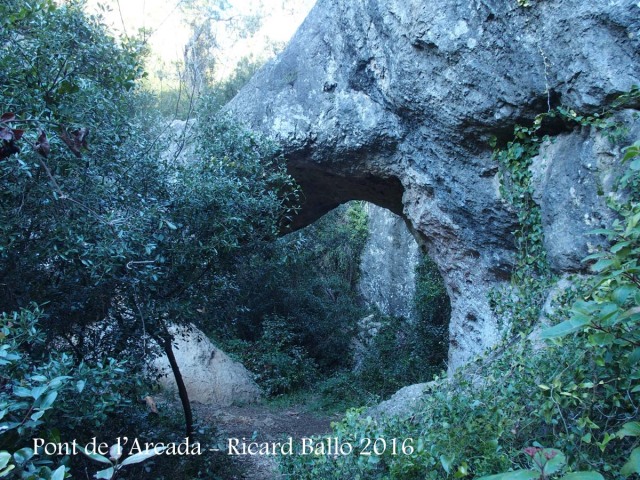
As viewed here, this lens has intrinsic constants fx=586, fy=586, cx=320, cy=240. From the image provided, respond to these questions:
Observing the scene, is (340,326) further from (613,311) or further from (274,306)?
(613,311)

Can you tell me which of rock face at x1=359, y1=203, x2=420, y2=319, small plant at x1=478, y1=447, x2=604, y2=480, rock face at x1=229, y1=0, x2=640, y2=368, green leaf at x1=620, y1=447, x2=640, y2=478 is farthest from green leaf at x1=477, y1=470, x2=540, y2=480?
rock face at x1=359, y1=203, x2=420, y2=319

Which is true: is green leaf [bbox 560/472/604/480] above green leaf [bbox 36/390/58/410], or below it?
below

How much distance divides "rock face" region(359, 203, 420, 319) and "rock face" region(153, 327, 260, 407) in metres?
4.09

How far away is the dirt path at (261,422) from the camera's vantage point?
22.7ft

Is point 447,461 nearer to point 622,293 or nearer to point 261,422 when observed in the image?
point 622,293

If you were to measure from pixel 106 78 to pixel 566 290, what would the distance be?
12.7ft

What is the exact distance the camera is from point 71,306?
4.19 m

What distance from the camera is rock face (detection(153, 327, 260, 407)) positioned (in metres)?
8.77

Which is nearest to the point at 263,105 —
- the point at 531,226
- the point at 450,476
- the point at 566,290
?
the point at 531,226

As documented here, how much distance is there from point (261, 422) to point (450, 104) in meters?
4.80

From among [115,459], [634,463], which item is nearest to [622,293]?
[634,463]

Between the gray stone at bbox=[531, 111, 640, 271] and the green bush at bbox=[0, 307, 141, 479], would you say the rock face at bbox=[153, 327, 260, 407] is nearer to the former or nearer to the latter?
the green bush at bbox=[0, 307, 141, 479]

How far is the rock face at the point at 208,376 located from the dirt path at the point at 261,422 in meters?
0.29

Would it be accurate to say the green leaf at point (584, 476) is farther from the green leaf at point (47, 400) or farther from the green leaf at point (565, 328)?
the green leaf at point (47, 400)
